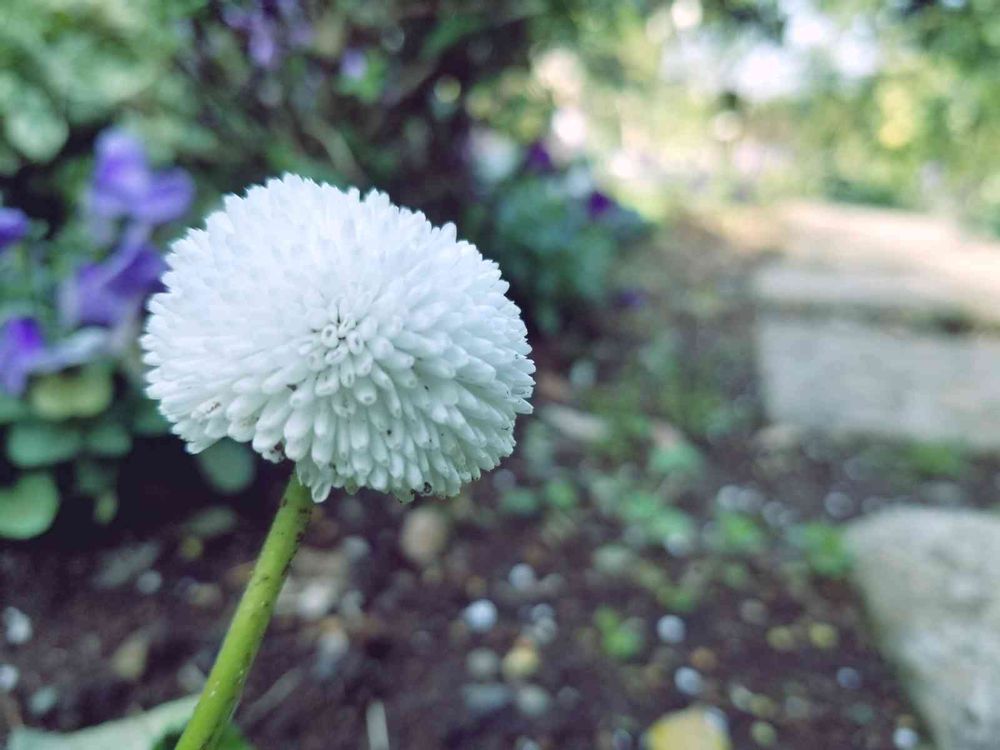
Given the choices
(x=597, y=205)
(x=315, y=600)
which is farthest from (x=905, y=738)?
(x=597, y=205)

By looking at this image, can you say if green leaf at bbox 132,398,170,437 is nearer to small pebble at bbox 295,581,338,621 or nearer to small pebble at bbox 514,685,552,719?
small pebble at bbox 295,581,338,621

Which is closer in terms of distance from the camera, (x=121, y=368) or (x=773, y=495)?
(x=121, y=368)

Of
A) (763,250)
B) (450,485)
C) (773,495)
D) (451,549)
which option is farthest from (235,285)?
(763,250)

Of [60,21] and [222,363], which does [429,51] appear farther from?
[222,363]

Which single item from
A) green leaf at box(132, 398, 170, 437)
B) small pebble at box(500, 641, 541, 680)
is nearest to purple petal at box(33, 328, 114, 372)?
green leaf at box(132, 398, 170, 437)

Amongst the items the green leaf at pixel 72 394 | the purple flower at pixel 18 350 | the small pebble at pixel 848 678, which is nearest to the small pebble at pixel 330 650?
the green leaf at pixel 72 394

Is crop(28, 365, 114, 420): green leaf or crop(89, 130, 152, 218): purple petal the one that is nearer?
crop(28, 365, 114, 420): green leaf
